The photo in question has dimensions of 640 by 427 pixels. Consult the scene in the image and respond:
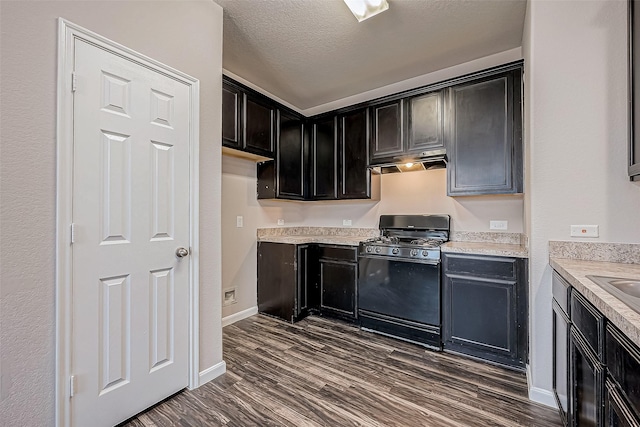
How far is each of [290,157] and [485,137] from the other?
6.80 ft

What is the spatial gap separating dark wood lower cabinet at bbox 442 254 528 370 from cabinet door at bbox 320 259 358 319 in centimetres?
93

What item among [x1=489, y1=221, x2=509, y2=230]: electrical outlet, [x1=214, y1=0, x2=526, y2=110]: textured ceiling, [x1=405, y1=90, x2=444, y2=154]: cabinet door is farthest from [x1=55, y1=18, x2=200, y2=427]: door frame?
[x1=489, y1=221, x2=509, y2=230]: electrical outlet

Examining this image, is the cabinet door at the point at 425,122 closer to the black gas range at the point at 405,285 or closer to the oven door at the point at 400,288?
the black gas range at the point at 405,285

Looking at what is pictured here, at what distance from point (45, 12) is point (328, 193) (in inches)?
107

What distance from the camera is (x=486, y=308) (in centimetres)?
225

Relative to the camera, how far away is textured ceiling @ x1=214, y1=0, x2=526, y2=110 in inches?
82.1

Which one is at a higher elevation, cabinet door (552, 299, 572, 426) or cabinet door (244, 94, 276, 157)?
cabinet door (244, 94, 276, 157)

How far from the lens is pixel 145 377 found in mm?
1685

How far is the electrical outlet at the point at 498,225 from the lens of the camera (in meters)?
2.73

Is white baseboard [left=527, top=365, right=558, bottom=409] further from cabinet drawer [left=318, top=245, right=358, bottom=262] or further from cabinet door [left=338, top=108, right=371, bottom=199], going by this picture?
cabinet door [left=338, top=108, right=371, bottom=199]

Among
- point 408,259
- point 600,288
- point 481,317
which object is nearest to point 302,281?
point 408,259

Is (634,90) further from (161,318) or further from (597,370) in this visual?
(161,318)

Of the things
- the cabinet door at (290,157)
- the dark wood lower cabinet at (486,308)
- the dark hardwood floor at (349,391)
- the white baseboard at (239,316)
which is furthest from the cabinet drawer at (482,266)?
the white baseboard at (239,316)

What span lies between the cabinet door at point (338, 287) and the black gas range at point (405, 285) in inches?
4.5
